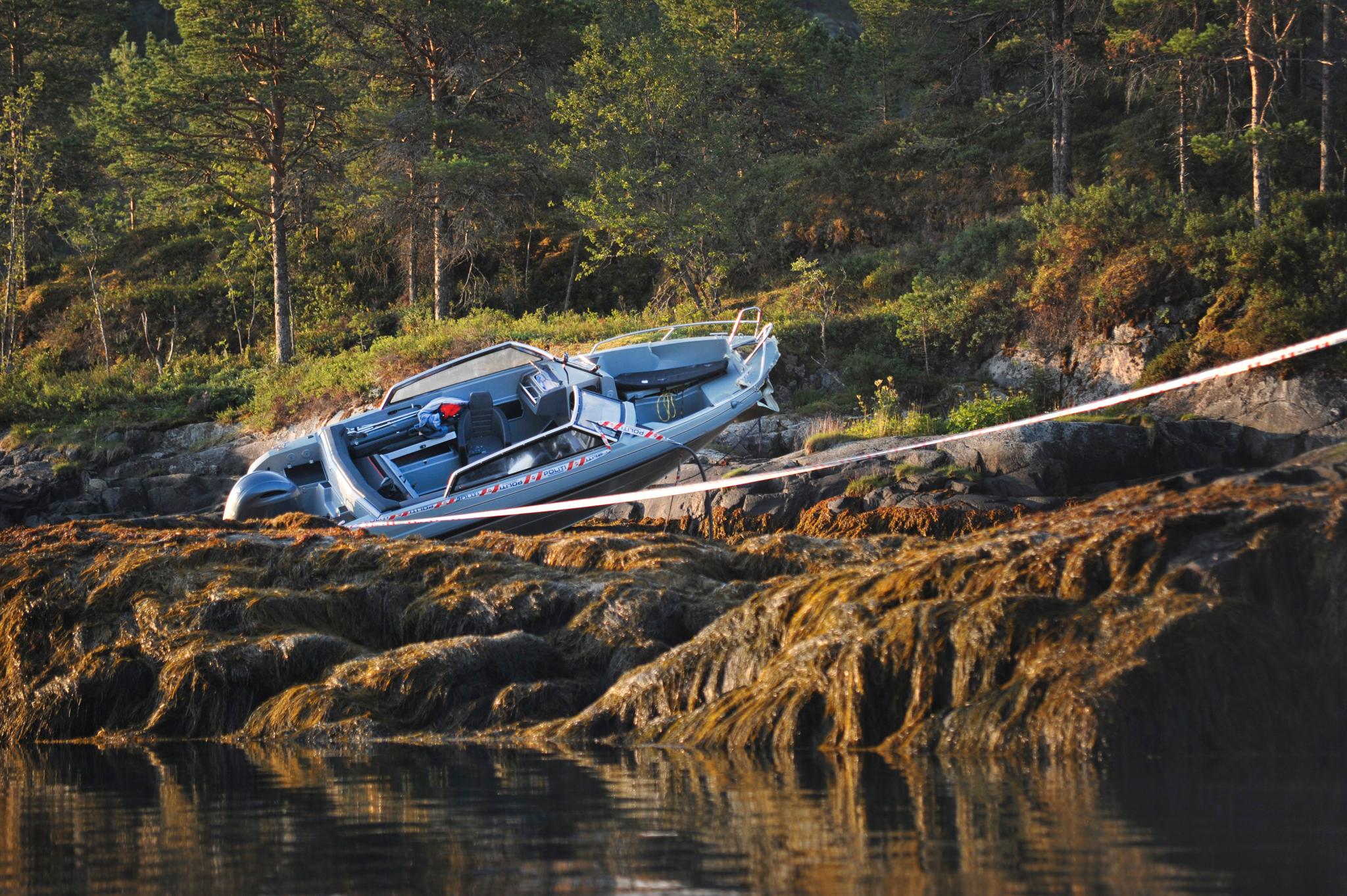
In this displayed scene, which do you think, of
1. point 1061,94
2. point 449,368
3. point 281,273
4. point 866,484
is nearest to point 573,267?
point 281,273

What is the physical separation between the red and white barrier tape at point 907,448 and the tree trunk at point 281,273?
729 inches

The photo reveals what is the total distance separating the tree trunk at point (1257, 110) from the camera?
82.3 feet

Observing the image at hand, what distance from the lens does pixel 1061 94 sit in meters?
32.0

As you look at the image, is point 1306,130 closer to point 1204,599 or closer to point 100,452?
point 1204,599

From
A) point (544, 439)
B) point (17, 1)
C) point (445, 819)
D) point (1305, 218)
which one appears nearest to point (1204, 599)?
point (445, 819)

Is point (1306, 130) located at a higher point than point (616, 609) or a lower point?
higher

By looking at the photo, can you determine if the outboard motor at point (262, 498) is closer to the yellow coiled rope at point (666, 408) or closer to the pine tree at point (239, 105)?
the yellow coiled rope at point (666, 408)

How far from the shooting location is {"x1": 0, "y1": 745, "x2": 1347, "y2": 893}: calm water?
4.41 m

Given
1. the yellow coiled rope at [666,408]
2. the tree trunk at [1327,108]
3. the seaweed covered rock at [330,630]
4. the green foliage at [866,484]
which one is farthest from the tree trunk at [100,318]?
the tree trunk at [1327,108]

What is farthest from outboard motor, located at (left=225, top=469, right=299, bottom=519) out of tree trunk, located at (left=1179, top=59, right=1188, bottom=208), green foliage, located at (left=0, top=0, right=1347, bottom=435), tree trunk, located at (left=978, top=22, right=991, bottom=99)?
tree trunk, located at (left=978, top=22, right=991, bottom=99)

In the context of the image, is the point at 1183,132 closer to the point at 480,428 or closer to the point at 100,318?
the point at 480,428

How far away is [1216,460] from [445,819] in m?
16.7

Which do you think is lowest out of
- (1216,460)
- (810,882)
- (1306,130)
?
(810,882)

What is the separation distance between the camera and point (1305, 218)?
2464 cm
